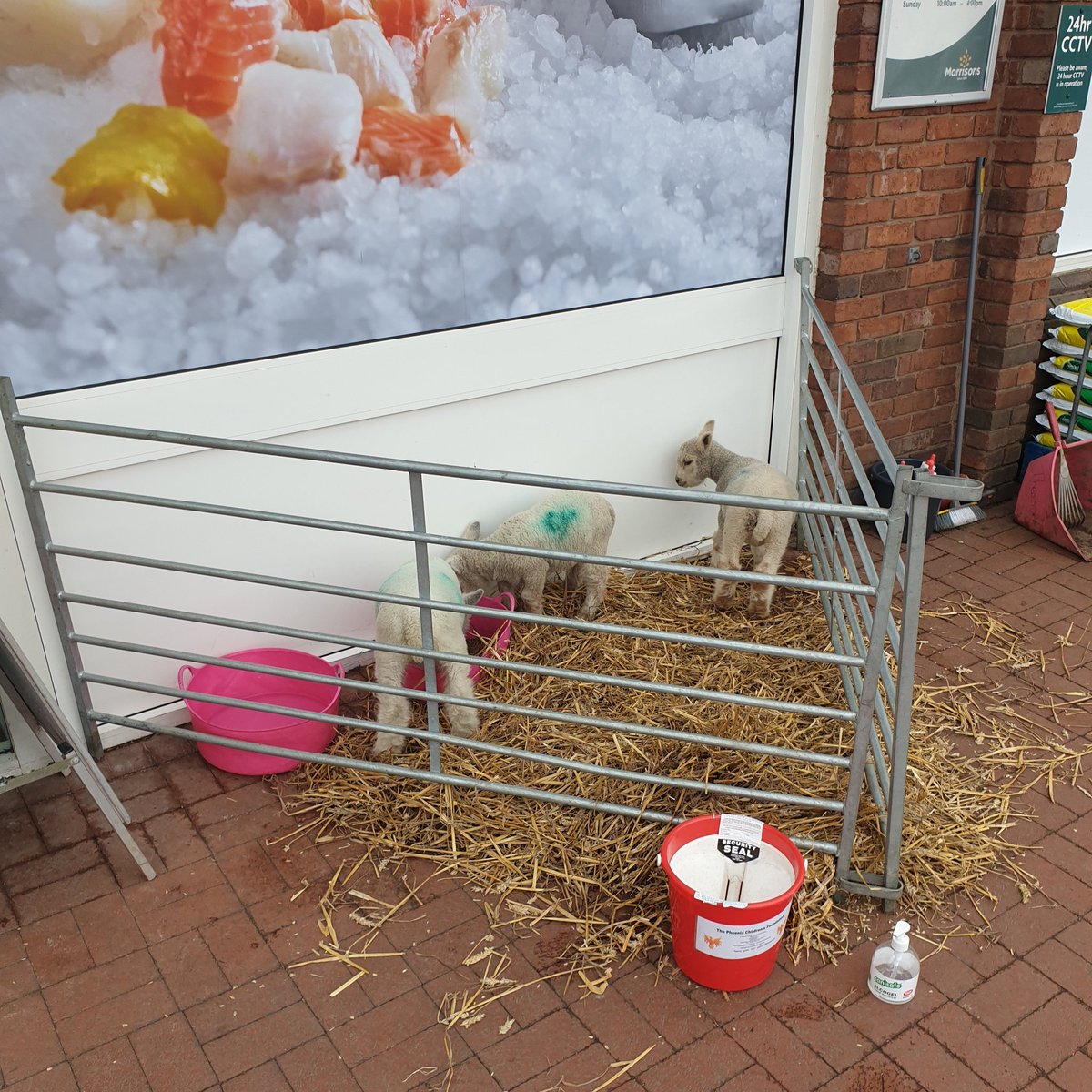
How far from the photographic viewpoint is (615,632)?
3018 millimetres

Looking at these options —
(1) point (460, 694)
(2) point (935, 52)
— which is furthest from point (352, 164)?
(2) point (935, 52)

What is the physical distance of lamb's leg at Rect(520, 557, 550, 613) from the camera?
176 inches

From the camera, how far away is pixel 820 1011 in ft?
9.59

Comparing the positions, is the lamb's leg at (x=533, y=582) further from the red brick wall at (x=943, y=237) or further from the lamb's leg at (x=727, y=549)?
the red brick wall at (x=943, y=237)

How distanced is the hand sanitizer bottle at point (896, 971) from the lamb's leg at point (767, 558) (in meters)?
1.94

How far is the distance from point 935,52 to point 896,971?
4.09 metres

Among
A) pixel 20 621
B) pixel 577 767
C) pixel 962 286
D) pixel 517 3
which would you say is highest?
pixel 517 3

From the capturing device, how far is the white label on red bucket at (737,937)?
2.81 m

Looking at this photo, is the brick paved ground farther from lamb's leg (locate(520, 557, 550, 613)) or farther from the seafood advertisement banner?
the seafood advertisement banner

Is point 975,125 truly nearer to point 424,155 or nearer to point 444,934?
point 424,155

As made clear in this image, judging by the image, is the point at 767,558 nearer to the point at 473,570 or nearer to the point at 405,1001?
the point at 473,570

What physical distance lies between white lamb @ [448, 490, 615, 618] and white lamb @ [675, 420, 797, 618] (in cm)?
53

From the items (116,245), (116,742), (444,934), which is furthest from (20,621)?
(444,934)

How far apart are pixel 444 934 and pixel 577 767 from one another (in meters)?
0.64
